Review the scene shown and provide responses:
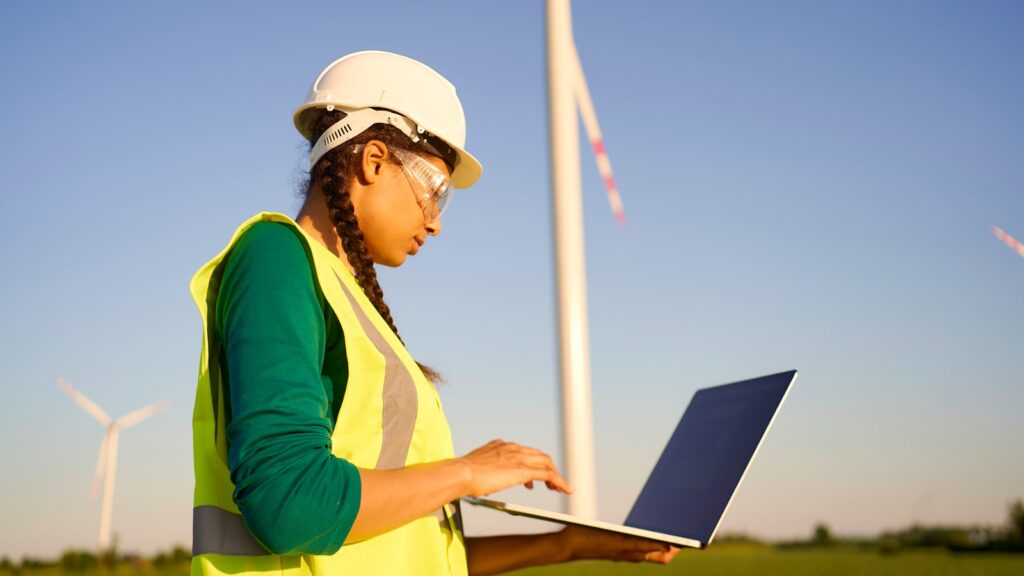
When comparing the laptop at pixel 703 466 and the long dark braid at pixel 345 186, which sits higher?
the long dark braid at pixel 345 186

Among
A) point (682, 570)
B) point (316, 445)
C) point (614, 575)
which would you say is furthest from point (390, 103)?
point (682, 570)

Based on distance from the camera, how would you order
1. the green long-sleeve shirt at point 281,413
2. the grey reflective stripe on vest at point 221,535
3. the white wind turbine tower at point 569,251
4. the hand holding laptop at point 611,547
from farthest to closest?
the white wind turbine tower at point 569,251, the hand holding laptop at point 611,547, the grey reflective stripe on vest at point 221,535, the green long-sleeve shirt at point 281,413

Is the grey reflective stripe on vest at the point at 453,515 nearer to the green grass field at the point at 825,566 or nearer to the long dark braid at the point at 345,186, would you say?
the long dark braid at the point at 345,186

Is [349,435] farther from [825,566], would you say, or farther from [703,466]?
[825,566]

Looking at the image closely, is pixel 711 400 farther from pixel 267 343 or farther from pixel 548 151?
pixel 548 151

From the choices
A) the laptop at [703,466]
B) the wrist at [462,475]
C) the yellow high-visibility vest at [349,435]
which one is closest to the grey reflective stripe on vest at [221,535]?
the yellow high-visibility vest at [349,435]

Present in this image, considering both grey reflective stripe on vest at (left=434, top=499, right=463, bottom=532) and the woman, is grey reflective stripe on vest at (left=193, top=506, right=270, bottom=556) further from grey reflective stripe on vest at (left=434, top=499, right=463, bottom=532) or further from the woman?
grey reflective stripe on vest at (left=434, top=499, right=463, bottom=532)

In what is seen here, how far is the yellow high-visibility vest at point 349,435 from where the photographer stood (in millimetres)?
2543

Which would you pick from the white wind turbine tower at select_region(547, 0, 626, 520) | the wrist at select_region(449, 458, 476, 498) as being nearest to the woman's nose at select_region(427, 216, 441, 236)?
the wrist at select_region(449, 458, 476, 498)

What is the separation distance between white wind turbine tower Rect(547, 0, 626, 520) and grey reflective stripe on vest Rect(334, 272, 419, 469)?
1109 cm

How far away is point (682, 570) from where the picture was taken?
91.7 feet

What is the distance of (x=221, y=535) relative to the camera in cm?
254

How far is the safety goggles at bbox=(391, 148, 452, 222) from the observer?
3074 millimetres

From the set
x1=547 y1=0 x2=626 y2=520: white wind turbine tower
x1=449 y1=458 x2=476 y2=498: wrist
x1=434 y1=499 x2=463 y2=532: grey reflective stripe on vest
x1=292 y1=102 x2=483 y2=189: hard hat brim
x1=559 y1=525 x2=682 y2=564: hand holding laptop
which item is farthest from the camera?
x1=547 y1=0 x2=626 y2=520: white wind turbine tower
